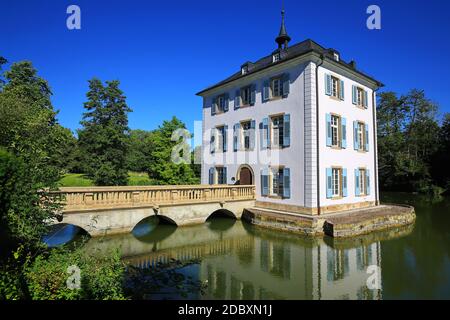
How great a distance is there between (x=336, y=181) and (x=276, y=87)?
6.86 metres

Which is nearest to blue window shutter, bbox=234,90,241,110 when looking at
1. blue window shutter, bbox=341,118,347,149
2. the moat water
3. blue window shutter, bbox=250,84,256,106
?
blue window shutter, bbox=250,84,256,106

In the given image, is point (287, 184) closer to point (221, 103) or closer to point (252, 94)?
Result: point (252, 94)

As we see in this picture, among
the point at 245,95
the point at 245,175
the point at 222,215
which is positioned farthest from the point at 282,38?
the point at 222,215

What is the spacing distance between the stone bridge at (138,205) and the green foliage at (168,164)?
1404 cm

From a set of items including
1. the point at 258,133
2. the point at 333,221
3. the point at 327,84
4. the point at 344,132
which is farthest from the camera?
the point at 258,133

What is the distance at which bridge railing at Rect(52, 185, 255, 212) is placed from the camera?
11594mm

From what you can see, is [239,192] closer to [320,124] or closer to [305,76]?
[320,124]

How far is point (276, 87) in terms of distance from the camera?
1752 centimetres

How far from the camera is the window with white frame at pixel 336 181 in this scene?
16.4 metres

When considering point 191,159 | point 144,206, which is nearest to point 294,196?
point 144,206

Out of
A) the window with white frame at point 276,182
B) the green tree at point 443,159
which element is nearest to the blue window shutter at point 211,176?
the window with white frame at point 276,182

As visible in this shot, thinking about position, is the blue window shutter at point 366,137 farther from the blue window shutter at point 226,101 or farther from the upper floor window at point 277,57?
the blue window shutter at point 226,101

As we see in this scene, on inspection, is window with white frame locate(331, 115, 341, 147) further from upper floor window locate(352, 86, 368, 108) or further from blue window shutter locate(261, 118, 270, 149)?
blue window shutter locate(261, 118, 270, 149)
